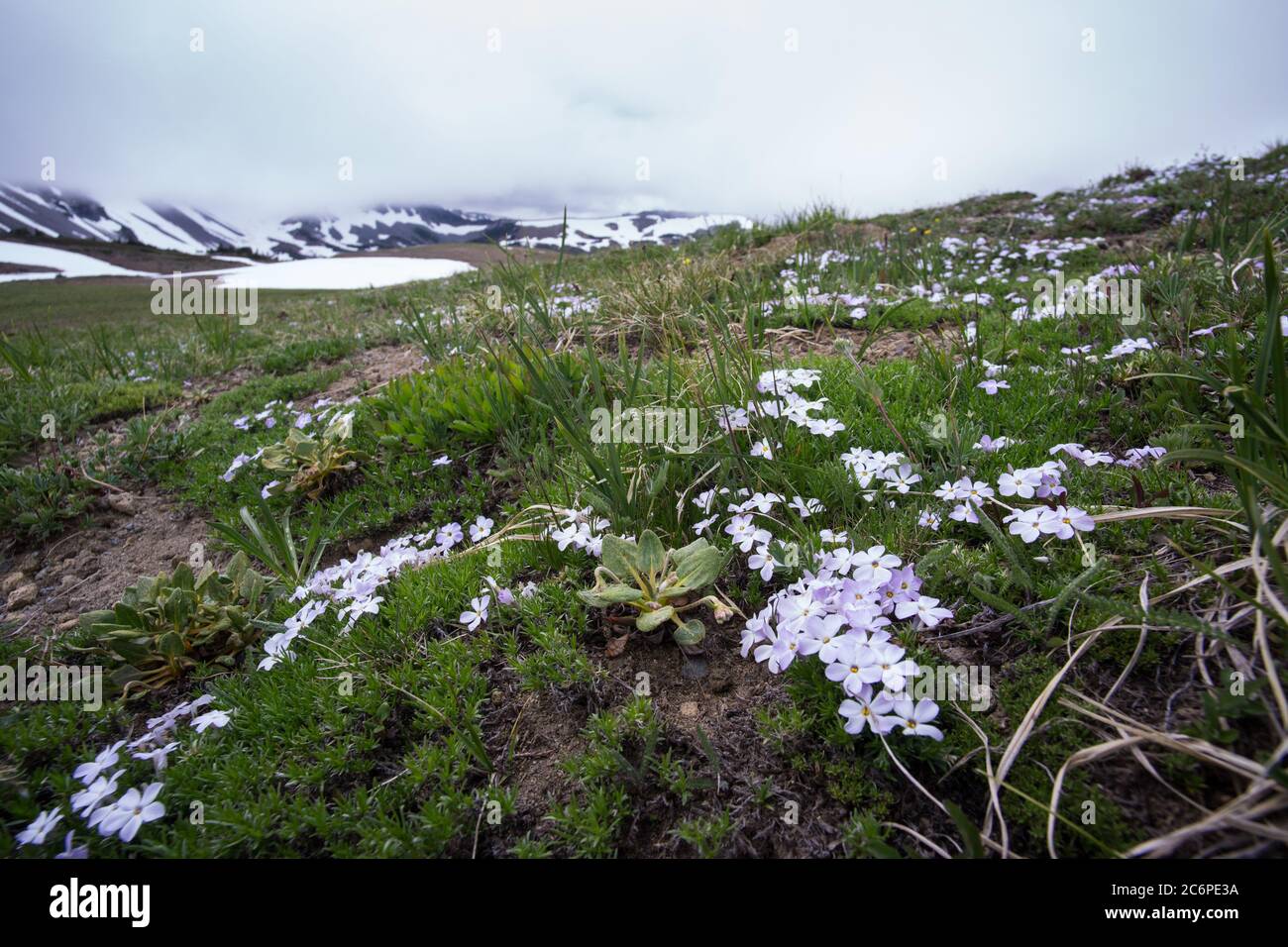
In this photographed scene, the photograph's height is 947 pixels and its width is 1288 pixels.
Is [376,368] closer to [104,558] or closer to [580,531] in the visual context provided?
[104,558]

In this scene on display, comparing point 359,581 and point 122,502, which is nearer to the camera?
point 359,581

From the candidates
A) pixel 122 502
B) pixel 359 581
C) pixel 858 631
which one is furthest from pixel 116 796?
pixel 122 502

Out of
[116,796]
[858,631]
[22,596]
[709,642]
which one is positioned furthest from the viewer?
[22,596]

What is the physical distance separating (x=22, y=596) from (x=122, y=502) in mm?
1010

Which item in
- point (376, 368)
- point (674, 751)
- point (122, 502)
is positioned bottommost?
point (674, 751)

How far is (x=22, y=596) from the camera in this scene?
139 inches

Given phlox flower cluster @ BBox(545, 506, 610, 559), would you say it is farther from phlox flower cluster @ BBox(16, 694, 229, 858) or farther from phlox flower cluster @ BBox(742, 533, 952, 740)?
phlox flower cluster @ BBox(16, 694, 229, 858)

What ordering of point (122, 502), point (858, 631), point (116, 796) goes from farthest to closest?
point (122, 502) < point (116, 796) < point (858, 631)

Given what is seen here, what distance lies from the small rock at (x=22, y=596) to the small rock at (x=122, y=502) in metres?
0.79

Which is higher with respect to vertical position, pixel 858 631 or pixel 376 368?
pixel 376 368

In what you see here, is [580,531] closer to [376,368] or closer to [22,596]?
[22,596]

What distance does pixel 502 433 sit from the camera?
3838mm
